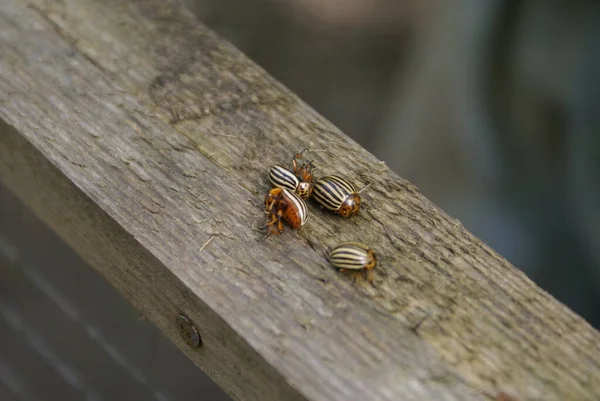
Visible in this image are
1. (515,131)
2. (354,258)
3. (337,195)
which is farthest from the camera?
(515,131)

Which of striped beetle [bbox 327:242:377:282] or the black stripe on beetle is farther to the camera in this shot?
the black stripe on beetle

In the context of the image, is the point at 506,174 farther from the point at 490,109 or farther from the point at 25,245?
the point at 25,245

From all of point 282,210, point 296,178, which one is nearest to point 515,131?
point 296,178

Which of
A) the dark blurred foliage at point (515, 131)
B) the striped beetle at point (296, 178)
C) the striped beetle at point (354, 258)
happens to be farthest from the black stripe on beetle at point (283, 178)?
the dark blurred foliage at point (515, 131)

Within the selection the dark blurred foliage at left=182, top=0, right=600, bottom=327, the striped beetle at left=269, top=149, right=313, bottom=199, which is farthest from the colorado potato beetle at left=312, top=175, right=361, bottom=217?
the dark blurred foliage at left=182, top=0, right=600, bottom=327

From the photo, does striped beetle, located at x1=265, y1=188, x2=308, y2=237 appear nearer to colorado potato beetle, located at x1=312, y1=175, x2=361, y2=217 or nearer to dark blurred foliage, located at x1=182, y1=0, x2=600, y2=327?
colorado potato beetle, located at x1=312, y1=175, x2=361, y2=217

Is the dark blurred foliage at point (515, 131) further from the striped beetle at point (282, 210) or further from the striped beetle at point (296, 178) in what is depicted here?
the striped beetle at point (282, 210)

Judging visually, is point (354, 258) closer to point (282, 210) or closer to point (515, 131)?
point (282, 210)

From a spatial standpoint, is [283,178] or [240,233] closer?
[240,233]
